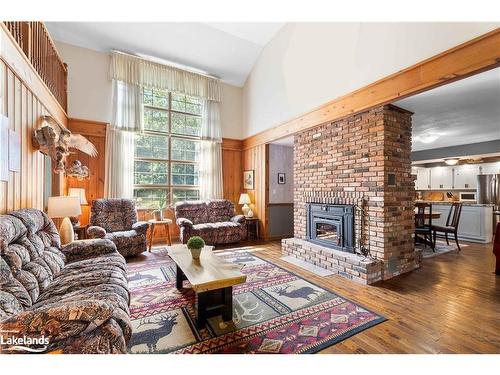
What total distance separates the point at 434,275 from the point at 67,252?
176 inches

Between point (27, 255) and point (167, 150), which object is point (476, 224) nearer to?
point (167, 150)

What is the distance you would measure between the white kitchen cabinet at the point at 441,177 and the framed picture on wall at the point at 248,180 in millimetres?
6007

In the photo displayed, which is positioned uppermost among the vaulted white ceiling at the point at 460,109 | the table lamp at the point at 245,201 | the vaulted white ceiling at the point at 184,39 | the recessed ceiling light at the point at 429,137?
the vaulted white ceiling at the point at 184,39

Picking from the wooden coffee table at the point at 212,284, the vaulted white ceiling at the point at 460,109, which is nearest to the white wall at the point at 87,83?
the wooden coffee table at the point at 212,284

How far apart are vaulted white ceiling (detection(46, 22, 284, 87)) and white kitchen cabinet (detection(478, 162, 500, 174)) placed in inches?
259

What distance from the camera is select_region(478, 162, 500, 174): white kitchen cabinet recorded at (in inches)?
247

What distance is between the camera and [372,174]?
3.19m

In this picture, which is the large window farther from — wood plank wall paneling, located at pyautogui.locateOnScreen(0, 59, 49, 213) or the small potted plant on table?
the small potted plant on table

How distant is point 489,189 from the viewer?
621 centimetres

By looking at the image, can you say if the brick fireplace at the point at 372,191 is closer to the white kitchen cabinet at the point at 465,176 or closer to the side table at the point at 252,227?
the side table at the point at 252,227

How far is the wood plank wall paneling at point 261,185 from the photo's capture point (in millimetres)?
5586

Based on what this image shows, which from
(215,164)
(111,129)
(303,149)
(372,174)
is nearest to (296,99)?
(303,149)

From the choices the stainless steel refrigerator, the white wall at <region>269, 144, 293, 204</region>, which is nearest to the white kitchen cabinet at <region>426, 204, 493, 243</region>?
the stainless steel refrigerator
